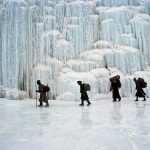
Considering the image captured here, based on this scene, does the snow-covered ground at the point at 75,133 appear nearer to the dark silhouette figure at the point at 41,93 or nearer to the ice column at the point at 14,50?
the dark silhouette figure at the point at 41,93

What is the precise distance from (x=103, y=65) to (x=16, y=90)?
5155mm

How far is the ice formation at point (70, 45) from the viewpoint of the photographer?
18547 mm

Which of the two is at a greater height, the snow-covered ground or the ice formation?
the ice formation

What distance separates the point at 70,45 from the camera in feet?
66.2

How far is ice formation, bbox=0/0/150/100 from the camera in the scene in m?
18.5

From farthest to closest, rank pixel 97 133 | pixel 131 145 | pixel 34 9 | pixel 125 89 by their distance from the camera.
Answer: pixel 34 9 < pixel 125 89 < pixel 97 133 < pixel 131 145

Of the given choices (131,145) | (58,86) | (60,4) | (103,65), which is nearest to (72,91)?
(58,86)

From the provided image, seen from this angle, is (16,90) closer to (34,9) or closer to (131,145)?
(34,9)

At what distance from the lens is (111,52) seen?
19875 mm

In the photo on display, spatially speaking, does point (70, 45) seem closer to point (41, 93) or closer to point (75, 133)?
point (41, 93)

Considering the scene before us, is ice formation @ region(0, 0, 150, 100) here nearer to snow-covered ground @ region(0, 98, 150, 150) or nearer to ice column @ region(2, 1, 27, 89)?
ice column @ region(2, 1, 27, 89)

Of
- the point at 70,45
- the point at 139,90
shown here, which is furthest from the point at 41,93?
the point at 70,45

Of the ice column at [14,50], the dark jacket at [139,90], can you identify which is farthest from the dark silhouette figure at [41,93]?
the ice column at [14,50]

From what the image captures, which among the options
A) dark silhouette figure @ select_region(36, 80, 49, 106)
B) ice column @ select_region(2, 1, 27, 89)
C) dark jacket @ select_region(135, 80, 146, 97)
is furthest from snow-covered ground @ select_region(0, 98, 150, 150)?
ice column @ select_region(2, 1, 27, 89)
